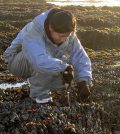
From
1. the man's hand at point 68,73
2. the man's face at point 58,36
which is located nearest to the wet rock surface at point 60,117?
the man's hand at point 68,73

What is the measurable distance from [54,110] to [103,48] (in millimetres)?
13405

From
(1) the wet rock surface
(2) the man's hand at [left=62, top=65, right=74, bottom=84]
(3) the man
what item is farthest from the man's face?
(1) the wet rock surface

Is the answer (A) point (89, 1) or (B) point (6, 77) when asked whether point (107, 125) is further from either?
(A) point (89, 1)

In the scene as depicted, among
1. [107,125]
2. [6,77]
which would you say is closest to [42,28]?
[107,125]

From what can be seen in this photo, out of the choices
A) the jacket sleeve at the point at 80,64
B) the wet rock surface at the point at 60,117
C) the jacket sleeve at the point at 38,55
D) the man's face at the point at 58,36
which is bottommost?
the wet rock surface at the point at 60,117

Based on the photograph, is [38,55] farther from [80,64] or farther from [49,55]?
[80,64]

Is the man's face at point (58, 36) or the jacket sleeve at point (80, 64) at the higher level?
the man's face at point (58, 36)

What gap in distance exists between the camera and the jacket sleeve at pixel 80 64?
237 inches

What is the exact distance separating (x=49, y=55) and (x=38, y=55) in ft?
1.06

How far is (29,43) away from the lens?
5953 millimetres

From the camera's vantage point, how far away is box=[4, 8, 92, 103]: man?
5.71 m

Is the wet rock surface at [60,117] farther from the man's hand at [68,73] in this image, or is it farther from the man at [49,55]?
the man's hand at [68,73]

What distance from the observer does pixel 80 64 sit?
6148 mm

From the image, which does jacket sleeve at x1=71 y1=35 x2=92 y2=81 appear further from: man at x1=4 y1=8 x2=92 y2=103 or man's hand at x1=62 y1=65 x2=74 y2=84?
man's hand at x1=62 y1=65 x2=74 y2=84
